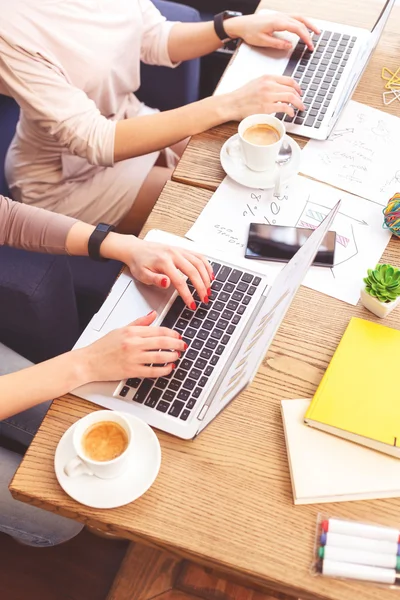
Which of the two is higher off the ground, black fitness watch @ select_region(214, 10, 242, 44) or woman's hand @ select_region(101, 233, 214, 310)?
black fitness watch @ select_region(214, 10, 242, 44)

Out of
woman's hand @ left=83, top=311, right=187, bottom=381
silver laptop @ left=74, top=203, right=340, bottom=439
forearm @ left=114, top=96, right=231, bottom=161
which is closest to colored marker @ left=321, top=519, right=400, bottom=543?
silver laptop @ left=74, top=203, right=340, bottom=439

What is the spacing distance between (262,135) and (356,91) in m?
0.30

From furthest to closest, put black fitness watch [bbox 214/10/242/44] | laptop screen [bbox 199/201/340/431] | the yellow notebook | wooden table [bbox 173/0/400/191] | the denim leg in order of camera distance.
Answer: black fitness watch [bbox 214/10/242/44] < wooden table [bbox 173/0/400/191] < the denim leg < the yellow notebook < laptop screen [bbox 199/201/340/431]

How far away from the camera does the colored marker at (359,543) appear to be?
81 centimetres

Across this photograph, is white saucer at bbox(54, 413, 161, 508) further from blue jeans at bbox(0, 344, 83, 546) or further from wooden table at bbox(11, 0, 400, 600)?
blue jeans at bbox(0, 344, 83, 546)

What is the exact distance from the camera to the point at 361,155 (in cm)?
123

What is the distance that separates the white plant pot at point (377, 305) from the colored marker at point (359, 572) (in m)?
0.39

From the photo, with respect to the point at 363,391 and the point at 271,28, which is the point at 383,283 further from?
the point at 271,28

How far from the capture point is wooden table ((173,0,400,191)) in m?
1.22

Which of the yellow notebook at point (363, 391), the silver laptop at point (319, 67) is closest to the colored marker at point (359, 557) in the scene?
the yellow notebook at point (363, 391)

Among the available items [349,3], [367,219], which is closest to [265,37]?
[349,3]

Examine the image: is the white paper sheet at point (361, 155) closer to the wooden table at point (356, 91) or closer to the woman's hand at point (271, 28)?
the wooden table at point (356, 91)

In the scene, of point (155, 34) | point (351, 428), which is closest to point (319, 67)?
point (155, 34)

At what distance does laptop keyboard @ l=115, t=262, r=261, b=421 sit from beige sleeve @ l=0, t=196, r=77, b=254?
0.32 m
